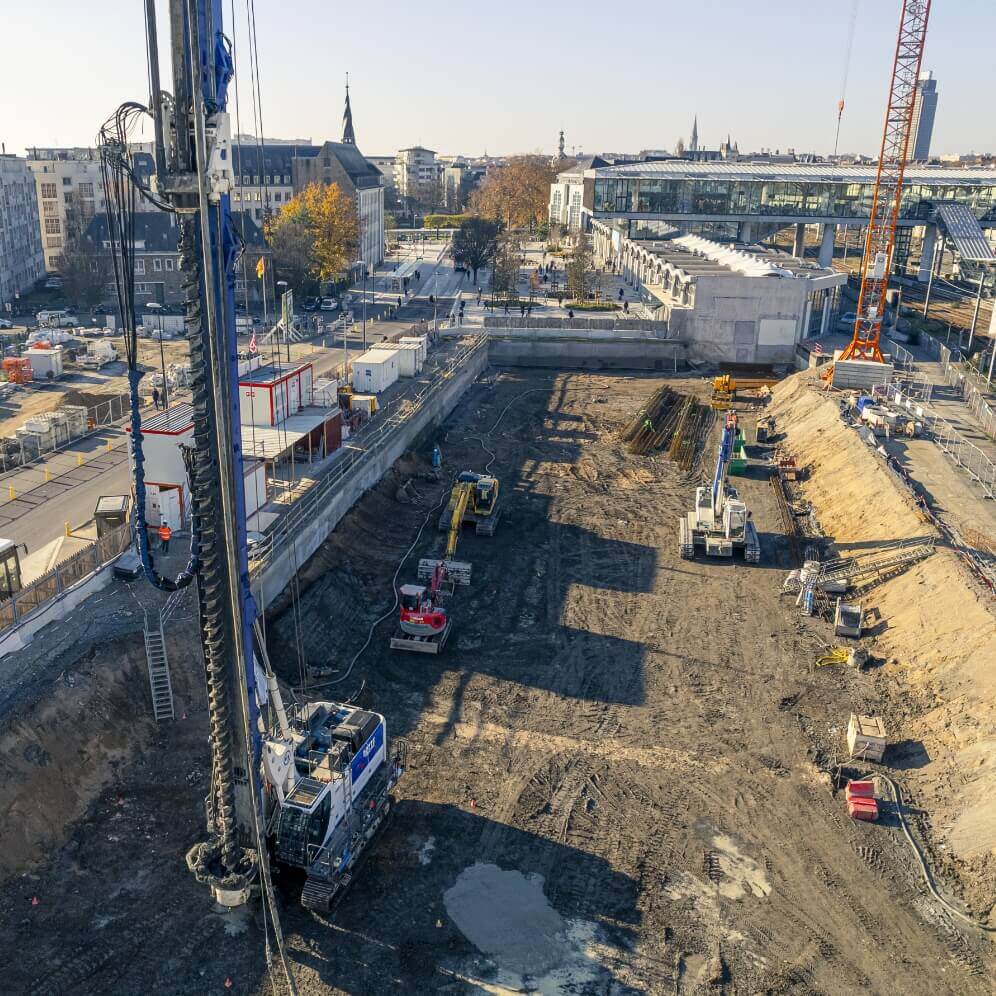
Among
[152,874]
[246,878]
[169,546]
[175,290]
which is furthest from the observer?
[175,290]

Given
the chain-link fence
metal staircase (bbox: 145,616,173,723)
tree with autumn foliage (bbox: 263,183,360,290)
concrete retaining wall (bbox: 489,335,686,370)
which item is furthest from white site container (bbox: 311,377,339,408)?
tree with autumn foliage (bbox: 263,183,360,290)

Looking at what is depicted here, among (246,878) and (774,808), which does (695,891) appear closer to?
(774,808)

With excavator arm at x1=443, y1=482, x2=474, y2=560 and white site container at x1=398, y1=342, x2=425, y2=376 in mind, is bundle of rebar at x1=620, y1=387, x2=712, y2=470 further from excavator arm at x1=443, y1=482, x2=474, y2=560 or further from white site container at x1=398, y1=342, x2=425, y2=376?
excavator arm at x1=443, y1=482, x2=474, y2=560

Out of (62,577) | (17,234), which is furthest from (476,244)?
(62,577)

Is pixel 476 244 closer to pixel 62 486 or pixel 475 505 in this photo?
pixel 475 505

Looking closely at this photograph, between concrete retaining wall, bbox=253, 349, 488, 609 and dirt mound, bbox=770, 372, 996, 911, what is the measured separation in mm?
15278

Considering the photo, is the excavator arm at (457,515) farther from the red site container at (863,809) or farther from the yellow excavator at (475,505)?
the red site container at (863,809)

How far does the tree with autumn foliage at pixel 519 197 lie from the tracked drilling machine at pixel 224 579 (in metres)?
99.6

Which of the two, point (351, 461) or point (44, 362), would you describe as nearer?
point (351, 461)

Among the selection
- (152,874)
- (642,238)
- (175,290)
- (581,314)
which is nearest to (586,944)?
(152,874)

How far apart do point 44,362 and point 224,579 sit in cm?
3481

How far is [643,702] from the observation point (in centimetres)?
2173

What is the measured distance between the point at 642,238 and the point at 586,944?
69853mm

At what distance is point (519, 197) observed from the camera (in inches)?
4751
